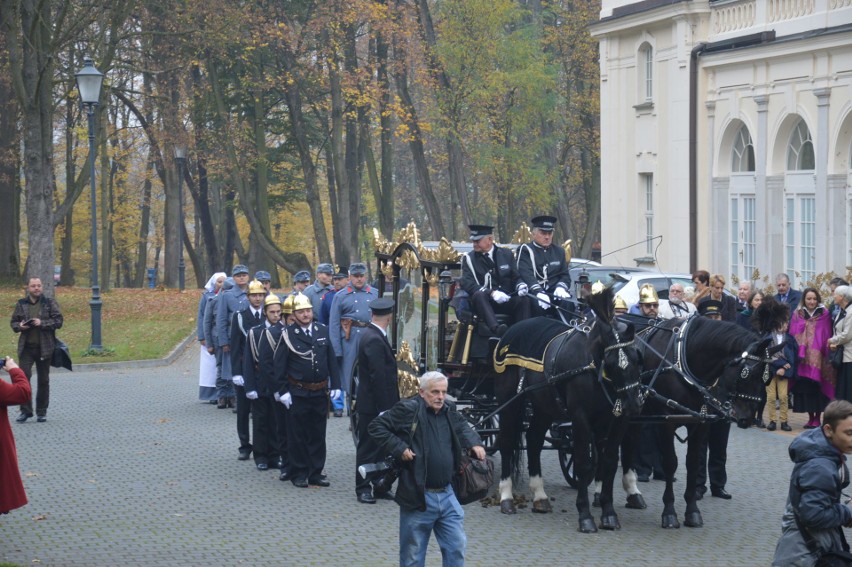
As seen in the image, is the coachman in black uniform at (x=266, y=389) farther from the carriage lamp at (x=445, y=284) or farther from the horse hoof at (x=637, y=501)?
the horse hoof at (x=637, y=501)

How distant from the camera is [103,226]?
43281 millimetres

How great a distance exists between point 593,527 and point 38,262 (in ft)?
69.0

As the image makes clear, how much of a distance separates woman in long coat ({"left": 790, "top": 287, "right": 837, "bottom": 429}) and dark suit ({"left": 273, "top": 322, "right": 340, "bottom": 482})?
22.1ft

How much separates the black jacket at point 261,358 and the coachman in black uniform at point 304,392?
169mm

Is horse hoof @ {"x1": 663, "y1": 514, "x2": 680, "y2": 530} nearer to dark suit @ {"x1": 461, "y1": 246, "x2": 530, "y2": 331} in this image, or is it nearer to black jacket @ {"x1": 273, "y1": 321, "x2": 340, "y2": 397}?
dark suit @ {"x1": 461, "y1": 246, "x2": 530, "y2": 331}

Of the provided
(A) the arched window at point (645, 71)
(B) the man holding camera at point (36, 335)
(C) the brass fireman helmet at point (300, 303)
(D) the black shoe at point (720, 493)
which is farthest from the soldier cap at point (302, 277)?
(A) the arched window at point (645, 71)

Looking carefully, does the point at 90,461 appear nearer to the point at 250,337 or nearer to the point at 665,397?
the point at 250,337

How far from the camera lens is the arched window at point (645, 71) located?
33.0 metres

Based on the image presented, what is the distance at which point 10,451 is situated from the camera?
10281mm

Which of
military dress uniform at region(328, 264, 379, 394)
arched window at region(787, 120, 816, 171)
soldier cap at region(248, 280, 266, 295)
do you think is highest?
arched window at region(787, 120, 816, 171)

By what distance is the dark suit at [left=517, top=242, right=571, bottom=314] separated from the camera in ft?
42.9

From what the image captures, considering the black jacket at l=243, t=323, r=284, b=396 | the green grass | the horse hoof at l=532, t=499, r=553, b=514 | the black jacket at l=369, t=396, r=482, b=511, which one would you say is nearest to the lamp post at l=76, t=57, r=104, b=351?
the green grass

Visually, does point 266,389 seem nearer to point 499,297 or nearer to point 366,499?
point 366,499

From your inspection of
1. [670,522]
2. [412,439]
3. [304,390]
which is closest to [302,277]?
[304,390]
